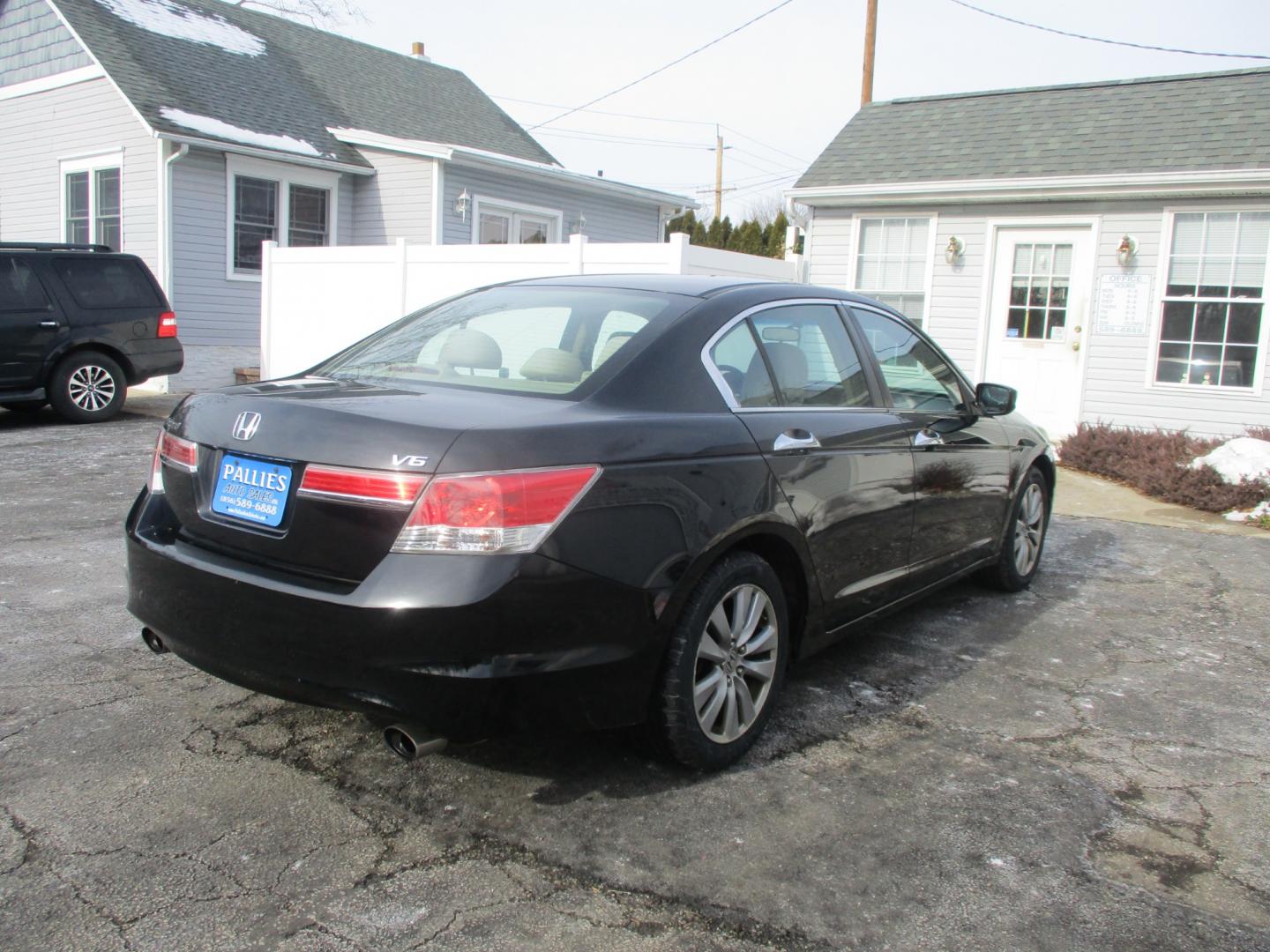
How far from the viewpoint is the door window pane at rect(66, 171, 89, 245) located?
1598 centimetres

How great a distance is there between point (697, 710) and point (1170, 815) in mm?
1435

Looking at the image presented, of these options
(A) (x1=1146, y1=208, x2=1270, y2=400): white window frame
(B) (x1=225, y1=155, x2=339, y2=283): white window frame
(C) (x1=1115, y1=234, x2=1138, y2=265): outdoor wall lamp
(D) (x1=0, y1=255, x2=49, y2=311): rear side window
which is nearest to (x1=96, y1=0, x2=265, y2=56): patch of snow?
(B) (x1=225, y1=155, x2=339, y2=283): white window frame

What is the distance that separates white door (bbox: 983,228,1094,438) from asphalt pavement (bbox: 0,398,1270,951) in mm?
7466

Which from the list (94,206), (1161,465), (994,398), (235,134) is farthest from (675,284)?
(94,206)

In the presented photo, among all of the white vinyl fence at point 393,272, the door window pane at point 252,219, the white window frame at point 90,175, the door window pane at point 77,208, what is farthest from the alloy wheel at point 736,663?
the door window pane at point 77,208

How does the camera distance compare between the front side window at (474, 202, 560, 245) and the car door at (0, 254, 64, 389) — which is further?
the front side window at (474, 202, 560, 245)

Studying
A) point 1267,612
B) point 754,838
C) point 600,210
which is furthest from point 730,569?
point 600,210

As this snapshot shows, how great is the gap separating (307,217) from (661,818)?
15160 millimetres

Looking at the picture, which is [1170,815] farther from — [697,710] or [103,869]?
[103,869]

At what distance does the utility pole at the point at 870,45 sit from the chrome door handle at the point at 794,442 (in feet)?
56.7

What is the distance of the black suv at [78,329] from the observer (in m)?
10.5

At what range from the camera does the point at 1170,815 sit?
10.5 feet

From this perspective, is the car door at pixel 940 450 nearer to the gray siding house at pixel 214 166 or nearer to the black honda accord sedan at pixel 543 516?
the black honda accord sedan at pixel 543 516

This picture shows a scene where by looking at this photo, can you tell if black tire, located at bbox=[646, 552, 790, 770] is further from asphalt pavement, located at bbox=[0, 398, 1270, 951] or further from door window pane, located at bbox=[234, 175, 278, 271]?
door window pane, located at bbox=[234, 175, 278, 271]
